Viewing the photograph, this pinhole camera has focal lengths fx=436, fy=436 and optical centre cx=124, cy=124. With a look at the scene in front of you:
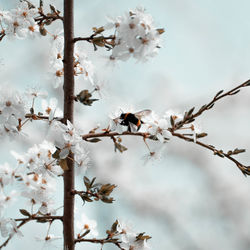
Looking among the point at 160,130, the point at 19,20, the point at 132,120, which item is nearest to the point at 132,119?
the point at 132,120

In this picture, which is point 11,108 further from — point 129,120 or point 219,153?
point 219,153

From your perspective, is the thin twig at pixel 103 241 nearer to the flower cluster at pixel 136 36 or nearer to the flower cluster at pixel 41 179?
the flower cluster at pixel 41 179

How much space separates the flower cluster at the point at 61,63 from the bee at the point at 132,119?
254mm

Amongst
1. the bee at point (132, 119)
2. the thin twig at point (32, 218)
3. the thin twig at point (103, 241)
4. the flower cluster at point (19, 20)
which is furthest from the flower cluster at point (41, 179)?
the flower cluster at point (19, 20)

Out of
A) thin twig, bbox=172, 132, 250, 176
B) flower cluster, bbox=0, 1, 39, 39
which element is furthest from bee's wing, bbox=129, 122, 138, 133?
flower cluster, bbox=0, 1, 39, 39

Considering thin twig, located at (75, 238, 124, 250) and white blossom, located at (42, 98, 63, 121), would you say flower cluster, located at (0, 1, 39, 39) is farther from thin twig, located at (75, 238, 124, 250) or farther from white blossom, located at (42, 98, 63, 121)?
thin twig, located at (75, 238, 124, 250)

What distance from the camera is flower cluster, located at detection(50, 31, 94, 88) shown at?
1880mm

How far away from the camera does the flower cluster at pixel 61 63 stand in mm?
1880

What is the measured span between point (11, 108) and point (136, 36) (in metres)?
0.57

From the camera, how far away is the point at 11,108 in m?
1.70

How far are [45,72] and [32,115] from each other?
0.93ft

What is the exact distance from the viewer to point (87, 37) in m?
1.76

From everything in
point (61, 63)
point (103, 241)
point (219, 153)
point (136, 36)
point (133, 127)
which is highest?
point (61, 63)

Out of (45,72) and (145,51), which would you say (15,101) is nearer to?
(45,72)
